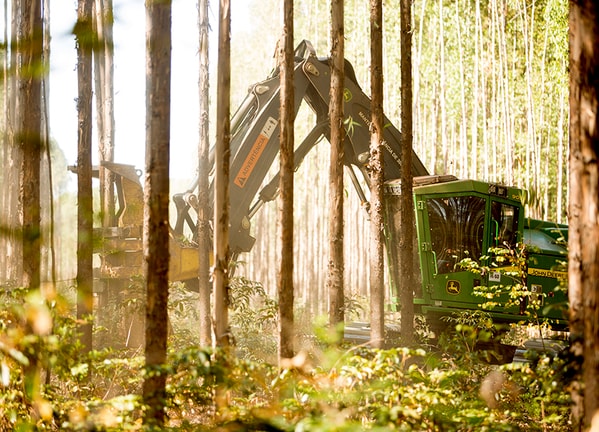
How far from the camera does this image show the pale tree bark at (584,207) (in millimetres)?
4531

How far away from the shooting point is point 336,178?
10203 millimetres

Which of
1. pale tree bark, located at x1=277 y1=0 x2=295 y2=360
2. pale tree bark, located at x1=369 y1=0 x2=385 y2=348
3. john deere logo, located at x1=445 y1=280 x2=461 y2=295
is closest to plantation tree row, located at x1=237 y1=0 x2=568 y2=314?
john deere logo, located at x1=445 y1=280 x2=461 y2=295

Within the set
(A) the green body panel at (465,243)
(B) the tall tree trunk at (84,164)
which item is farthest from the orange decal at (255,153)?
(B) the tall tree trunk at (84,164)

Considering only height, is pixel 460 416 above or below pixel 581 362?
below

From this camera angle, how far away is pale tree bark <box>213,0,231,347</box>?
741 centimetres

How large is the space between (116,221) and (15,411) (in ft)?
20.0

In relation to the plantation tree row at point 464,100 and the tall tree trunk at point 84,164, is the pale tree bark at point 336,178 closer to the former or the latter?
the tall tree trunk at point 84,164

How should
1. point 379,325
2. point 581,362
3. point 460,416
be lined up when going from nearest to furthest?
point 581,362 → point 460,416 → point 379,325

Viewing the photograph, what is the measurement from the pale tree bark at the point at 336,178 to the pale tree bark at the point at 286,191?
90cm

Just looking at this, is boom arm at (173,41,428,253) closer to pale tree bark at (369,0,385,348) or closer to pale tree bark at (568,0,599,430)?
pale tree bark at (369,0,385,348)

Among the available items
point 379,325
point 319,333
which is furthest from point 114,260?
point 319,333

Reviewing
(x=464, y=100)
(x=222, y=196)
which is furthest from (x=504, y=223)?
(x=464, y=100)

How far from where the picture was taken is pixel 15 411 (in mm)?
5719

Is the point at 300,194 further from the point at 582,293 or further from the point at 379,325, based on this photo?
the point at 582,293
